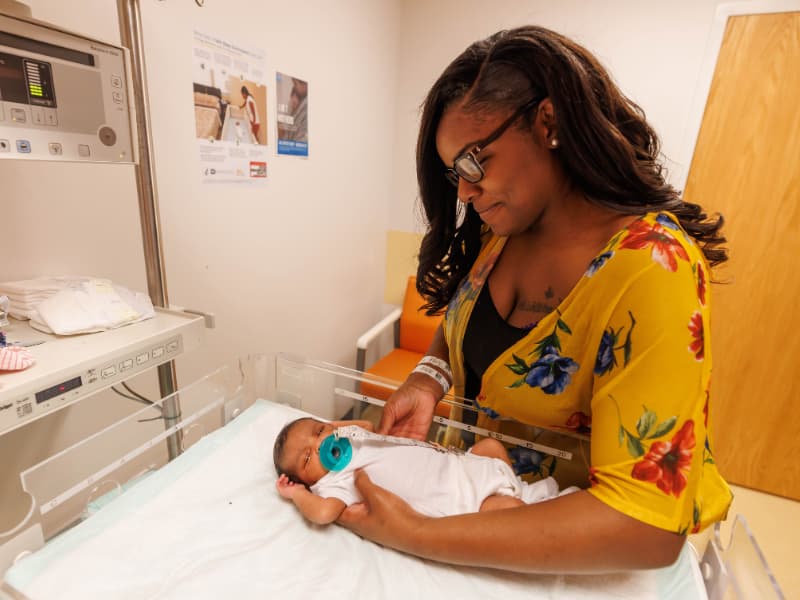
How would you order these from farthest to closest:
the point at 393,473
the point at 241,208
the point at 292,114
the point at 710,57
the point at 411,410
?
1. the point at 710,57
2. the point at 292,114
3. the point at 241,208
4. the point at 411,410
5. the point at 393,473

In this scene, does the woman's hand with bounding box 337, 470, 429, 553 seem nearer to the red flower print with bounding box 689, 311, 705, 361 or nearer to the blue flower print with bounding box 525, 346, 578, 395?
the blue flower print with bounding box 525, 346, 578, 395

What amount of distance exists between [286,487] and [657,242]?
34.6 inches

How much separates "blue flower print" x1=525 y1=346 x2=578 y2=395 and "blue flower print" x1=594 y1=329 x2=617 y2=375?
9cm

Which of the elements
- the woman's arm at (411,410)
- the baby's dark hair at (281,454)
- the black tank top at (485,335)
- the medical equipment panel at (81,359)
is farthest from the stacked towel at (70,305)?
the black tank top at (485,335)

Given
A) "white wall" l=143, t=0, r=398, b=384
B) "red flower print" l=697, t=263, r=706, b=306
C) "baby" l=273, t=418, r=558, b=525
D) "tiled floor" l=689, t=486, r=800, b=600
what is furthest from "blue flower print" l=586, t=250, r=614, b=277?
"tiled floor" l=689, t=486, r=800, b=600

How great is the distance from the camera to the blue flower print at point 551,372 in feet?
2.70

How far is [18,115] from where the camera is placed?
0.76 m

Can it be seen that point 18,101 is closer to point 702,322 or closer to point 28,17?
point 28,17

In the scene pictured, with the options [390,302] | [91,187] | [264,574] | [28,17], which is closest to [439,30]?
[390,302]

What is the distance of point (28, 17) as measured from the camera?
74 centimetres

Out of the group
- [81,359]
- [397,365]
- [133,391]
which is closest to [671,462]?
[81,359]

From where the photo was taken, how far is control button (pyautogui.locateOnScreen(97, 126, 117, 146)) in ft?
2.92

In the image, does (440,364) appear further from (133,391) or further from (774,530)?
(774,530)

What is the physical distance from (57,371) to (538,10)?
268 centimetres
